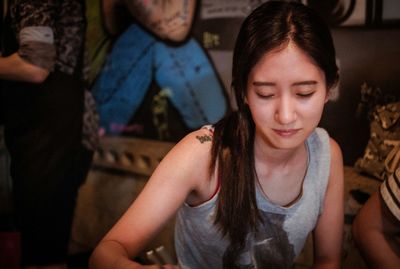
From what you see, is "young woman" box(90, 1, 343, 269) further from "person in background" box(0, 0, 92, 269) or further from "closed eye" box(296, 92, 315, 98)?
"person in background" box(0, 0, 92, 269)

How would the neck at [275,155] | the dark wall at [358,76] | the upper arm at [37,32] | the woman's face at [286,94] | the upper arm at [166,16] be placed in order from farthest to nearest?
1. the upper arm at [166,16]
2. the upper arm at [37,32]
3. the dark wall at [358,76]
4. the neck at [275,155]
5. the woman's face at [286,94]

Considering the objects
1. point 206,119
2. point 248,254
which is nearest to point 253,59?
point 248,254

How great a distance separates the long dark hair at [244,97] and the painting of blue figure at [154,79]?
629mm

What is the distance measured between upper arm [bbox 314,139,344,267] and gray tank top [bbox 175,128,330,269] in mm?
23

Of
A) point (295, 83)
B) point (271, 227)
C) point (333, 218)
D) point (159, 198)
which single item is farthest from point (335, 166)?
point (159, 198)

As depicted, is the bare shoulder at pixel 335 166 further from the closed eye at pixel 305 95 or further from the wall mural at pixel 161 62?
the wall mural at pixel 161 62

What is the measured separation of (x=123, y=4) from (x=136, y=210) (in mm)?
1278

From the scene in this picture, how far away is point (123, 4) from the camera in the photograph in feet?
6.68

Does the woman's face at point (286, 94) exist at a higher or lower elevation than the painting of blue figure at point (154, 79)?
higher

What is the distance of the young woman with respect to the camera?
1068 millimetres

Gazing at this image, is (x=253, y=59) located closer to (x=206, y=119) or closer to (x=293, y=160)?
(x=293, y=160)

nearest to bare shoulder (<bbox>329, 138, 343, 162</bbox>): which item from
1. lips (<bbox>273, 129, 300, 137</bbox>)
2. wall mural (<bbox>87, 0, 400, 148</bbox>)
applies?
lips (<bbox>273, 129, 300, 137</bbox>)

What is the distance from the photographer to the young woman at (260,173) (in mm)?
1068

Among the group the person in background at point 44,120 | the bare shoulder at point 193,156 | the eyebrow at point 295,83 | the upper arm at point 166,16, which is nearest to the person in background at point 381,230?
the eyebrow at point 295,83
